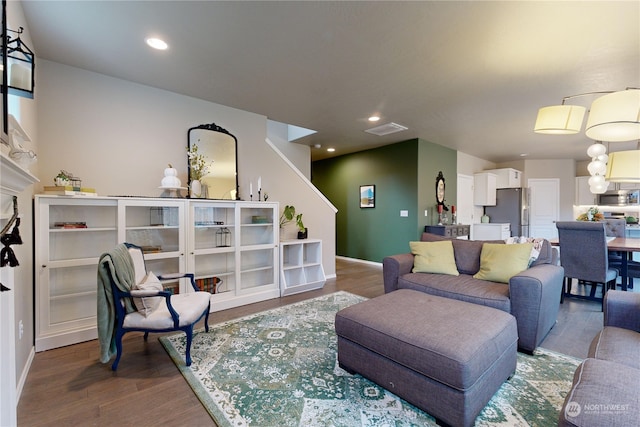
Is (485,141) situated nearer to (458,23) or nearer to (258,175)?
(458,23)

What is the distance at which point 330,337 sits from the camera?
2.49m

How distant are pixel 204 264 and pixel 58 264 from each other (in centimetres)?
131

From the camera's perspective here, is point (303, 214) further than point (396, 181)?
No

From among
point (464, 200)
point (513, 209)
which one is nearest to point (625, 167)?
point (464, 200)

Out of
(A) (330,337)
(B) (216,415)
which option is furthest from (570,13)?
(B) (216,415)

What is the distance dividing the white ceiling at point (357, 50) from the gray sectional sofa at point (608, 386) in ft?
6.79

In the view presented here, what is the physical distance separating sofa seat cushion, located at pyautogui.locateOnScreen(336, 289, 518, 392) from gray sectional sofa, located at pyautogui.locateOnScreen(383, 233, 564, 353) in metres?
0.53

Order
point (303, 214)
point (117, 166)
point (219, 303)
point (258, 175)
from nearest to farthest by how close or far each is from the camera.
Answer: point (117, 166)
point (219, 303)
point (258, 175)
point (303, 214)

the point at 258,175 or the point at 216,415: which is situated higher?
the point at 258,175

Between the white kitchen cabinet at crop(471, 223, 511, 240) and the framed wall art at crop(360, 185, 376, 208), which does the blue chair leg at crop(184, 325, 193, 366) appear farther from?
the white kitchen cabinet at crop(471, 223, 511, 240)

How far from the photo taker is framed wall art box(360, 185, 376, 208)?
6145 millimetres

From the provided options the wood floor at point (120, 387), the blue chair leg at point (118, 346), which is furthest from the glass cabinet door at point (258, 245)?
the blue chair leg at point (118, 346)

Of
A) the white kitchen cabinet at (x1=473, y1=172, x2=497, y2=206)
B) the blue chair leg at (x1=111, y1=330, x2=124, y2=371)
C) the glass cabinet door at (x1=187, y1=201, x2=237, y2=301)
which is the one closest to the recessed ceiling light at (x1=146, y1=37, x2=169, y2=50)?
the glass cabinet door at (x1=187, y1=201, x2=237, y2=301)

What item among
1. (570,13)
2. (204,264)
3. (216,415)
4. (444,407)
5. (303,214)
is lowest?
(216,415)
